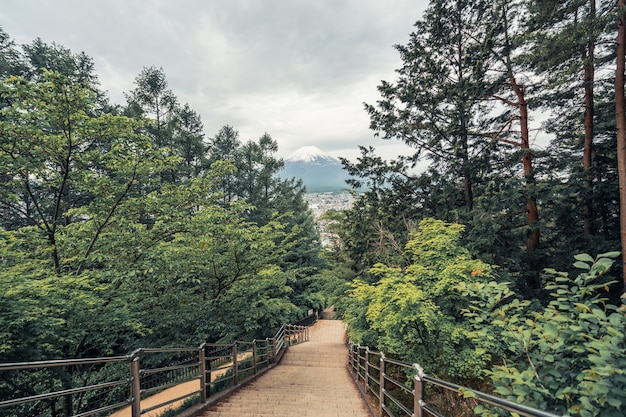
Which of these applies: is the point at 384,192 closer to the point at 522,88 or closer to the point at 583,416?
the point at 522,88

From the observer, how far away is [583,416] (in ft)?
4.14

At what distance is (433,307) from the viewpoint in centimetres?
520

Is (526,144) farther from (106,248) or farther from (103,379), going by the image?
(103,379)

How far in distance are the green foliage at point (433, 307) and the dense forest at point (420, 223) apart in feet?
0.14

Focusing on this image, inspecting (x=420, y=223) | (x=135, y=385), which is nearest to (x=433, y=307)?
(x=420, y=223)

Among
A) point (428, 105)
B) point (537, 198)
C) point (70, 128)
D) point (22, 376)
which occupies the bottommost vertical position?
point (22, 376)

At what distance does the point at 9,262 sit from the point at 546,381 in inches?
338

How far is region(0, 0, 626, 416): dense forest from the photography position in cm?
396

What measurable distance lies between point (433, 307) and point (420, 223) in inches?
101

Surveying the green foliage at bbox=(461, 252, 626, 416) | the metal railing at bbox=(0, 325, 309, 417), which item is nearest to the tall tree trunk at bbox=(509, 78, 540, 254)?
the green foliage at bbox=(461, 252, 626, 416)

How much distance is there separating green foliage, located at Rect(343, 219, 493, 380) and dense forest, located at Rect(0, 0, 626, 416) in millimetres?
42

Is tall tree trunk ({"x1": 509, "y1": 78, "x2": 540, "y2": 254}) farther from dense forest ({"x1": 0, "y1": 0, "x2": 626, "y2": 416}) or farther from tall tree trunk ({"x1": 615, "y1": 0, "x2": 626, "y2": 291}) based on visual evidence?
tall tree trunk ({"x1": 615, "y1": 0, "x2": 626, "y2": 291})

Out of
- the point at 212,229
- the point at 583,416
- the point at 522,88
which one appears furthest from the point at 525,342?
the point at 522,88

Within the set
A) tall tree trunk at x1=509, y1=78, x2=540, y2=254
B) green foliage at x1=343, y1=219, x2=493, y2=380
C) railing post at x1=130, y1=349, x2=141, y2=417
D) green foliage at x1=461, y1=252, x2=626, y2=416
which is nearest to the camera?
green foliage at x1=461, y1=252, x2=626, y2=416
